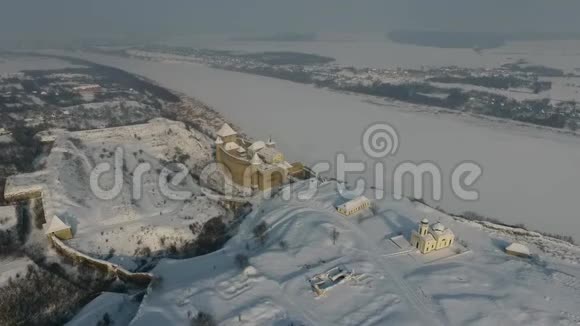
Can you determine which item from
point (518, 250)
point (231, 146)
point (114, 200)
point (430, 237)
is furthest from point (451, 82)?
point (114, 200)

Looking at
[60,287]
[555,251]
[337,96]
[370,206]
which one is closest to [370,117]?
[337,96]

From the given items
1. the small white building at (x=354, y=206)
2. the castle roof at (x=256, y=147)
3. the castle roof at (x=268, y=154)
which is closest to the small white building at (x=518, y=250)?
the small white building at (x=354, y=206)

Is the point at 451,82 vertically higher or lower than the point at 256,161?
higher

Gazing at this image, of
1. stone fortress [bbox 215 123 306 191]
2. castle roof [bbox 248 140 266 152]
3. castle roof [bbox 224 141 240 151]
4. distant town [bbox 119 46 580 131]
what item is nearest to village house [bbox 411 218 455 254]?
Result: stone fortress [bbox 215 123 306 191]

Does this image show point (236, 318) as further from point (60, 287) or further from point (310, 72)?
point (310, 72)

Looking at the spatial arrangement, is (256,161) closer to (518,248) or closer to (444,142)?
(518,248)
